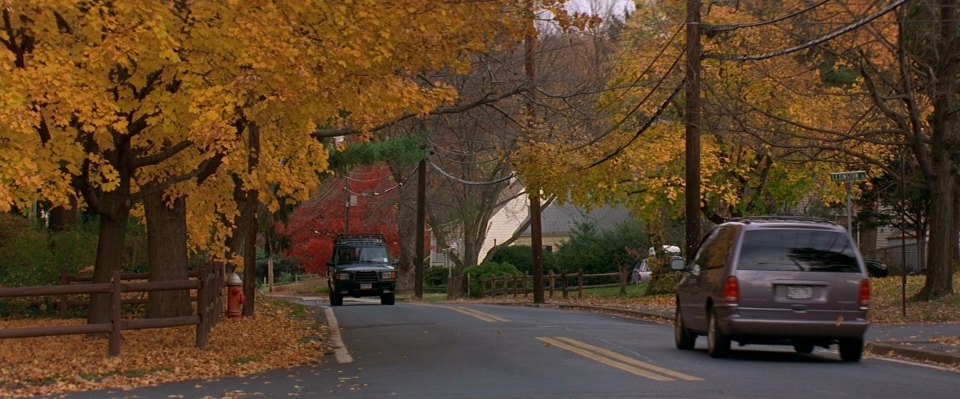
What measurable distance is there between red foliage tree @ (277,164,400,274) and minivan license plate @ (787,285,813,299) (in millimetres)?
48375

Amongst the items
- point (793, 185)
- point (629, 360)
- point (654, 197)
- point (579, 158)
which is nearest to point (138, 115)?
point (629, 360)

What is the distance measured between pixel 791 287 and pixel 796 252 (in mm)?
445

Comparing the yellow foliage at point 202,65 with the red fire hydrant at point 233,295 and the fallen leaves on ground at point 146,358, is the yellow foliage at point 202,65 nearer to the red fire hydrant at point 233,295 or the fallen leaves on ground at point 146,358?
the fallen leaves on ground at point 146,358

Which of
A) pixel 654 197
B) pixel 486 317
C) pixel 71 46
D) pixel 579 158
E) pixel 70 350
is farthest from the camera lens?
pixel 654 197

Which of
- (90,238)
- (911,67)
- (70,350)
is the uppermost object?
(911,67)

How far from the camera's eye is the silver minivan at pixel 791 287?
13828 millimetres

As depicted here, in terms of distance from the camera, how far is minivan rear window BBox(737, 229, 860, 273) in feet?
45.8

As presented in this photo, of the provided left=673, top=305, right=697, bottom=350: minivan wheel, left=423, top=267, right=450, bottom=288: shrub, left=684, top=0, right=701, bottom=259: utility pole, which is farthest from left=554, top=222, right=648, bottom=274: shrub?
left=673, top=305, right=697, bottom=350: minivan wheel

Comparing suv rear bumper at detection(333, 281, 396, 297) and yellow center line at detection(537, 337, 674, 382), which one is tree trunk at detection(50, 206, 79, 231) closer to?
suv rear bumper at detection(333, 281, 396, 297)

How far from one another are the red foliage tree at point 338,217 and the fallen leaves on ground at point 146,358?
41.3 meters

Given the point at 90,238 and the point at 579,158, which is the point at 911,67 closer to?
the point at 579,158

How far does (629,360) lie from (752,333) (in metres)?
1.52

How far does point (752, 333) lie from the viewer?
13.9 meters

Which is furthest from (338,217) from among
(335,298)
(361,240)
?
(335,298)
